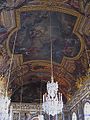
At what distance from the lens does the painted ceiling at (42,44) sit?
13.5 metres

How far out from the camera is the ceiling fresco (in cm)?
1441

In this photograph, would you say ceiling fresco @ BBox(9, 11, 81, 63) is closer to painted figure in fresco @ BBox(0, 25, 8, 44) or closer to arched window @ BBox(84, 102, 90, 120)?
painted figure in fresco @ BBox(0, 25, 8, 44)

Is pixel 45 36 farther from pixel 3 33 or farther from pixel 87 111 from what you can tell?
pixel 87 111

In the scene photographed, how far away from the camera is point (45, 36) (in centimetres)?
1647

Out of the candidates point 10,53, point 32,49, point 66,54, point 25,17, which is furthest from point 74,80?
point 25,17

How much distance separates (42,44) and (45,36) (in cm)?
114

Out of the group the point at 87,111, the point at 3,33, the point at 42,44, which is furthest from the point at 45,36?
the point at 87,111

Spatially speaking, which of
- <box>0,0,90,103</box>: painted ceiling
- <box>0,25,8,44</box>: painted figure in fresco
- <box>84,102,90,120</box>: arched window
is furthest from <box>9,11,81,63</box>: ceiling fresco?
<box>84,102,90,120</box>: arched window

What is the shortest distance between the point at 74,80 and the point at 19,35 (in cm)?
687

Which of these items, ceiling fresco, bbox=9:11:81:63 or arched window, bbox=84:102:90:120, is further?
arched window, bbox=84:102:90:120

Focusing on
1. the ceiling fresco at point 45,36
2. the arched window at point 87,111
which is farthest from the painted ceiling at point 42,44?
the arched window at point 87,111

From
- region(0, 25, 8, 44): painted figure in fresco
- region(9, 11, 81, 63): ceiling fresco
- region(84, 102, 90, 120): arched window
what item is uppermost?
region(9, 11, 81, 63): ceiling fresco

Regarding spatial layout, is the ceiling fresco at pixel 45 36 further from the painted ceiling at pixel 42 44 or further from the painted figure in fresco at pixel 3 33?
the painted figure in fresco at pixel 3 33

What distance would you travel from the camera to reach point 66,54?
723 inches
